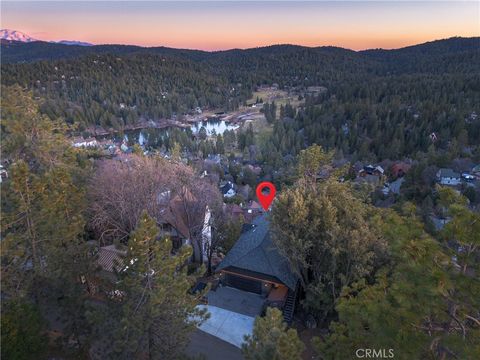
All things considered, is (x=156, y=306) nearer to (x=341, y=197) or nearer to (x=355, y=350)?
(x=355, y=350)

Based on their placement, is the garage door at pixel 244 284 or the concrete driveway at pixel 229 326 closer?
the concrete driveway at pixel 229 326

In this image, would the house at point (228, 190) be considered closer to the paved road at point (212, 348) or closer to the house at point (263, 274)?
the house at point (263, 274)

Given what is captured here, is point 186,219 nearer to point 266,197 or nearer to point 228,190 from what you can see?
point 266,197

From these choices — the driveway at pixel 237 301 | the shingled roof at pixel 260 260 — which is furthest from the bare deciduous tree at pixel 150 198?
the driveway at pixel 237 301

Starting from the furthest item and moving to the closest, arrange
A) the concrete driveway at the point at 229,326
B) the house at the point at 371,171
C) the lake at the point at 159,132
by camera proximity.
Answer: the lake at the point at 159,132, the house at the point at 371,171, the concrete driveway at the point at 229,326

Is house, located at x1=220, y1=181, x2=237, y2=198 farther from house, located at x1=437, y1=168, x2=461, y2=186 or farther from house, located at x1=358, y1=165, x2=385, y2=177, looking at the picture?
house, located at x1=437, y1=168, x2=461, y2=186

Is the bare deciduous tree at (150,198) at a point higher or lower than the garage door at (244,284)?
higher

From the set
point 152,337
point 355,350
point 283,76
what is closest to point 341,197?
point 355,350
